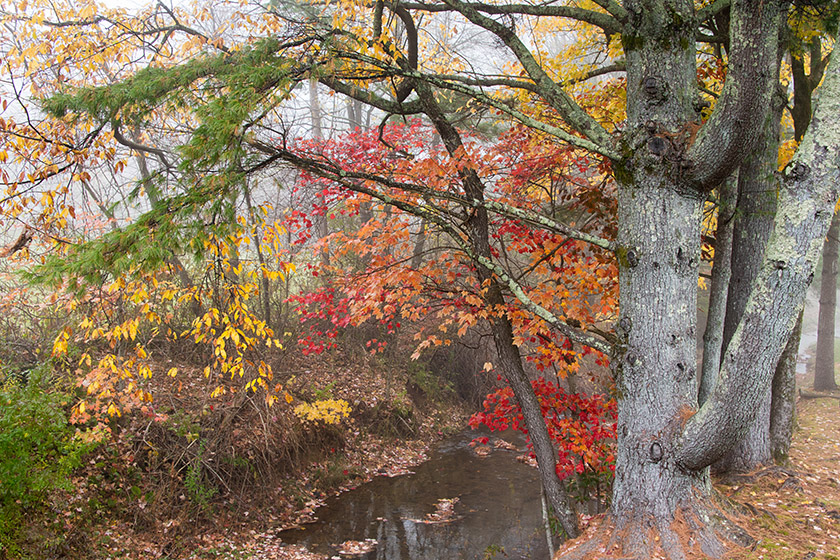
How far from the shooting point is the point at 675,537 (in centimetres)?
394

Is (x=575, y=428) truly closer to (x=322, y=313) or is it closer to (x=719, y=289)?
(x=719, y=289)

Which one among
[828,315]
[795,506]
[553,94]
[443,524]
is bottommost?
[443,524]

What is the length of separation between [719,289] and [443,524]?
4793 millimetres

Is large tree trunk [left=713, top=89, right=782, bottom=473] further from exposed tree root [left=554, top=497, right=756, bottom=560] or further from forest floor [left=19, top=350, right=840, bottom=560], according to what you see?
exposed tree root [left=554, top=497, right=756, bottom=560]

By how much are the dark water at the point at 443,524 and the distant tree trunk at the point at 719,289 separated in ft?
10.5

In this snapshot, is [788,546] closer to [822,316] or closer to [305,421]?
[305,421]

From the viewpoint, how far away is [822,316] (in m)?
13.5

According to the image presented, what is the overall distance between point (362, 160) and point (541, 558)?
6724mm

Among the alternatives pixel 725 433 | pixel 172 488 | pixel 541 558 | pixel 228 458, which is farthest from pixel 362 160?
pixel 725 433

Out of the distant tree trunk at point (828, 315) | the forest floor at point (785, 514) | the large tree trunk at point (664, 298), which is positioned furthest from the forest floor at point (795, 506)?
the distant tree trunk at point (828, 315)

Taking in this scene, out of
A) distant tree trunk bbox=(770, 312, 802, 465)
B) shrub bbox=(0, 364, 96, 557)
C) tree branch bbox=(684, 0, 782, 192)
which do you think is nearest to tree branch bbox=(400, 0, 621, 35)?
tree branch bbox=(684, 0, 782, 192)

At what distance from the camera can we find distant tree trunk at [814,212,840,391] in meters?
→ 12.6

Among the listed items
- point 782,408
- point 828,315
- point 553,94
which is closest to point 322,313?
point 553,94

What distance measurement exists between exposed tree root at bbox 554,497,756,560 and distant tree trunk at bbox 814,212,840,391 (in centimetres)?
1118
